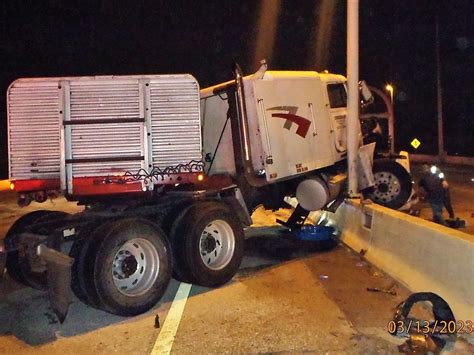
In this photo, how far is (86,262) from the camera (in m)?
6.45

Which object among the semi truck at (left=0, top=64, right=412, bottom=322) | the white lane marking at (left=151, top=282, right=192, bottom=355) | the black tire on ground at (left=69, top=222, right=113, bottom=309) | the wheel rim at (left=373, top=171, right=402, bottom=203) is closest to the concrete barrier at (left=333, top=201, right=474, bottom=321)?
the semi truck at (left=0, top=64, right=412, bottom=322)

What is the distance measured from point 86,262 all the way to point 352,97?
→ 6436mm

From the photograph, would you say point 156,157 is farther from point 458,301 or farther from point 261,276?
point 458,301

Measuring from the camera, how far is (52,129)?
712cm

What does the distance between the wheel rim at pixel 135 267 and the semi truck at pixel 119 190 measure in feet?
0.04

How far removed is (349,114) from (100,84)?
17.5ft

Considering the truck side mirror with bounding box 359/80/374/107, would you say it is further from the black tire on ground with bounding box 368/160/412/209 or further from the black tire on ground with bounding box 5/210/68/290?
the black tire on ground with bounding box 5/210/68/290

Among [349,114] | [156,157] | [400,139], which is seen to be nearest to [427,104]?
[400,139]

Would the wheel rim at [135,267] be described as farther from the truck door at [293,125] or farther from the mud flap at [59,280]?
the truck door at [293,125]

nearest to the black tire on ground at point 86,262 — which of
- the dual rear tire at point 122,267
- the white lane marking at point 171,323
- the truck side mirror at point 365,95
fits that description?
the dual rear tire at point 122,267

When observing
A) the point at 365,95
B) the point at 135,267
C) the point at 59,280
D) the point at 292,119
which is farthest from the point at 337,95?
the point at 59,280

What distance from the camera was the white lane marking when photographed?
214 inches

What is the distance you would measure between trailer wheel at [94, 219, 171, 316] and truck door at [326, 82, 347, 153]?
5174mm

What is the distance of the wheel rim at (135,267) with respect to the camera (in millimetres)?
6762
